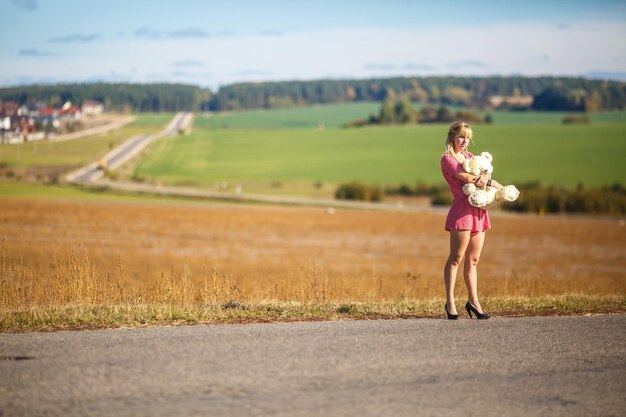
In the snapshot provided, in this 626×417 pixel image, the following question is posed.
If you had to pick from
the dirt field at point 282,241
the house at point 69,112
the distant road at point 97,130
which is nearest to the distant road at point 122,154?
the distant road at point 97,130

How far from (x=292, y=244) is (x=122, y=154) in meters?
80.9

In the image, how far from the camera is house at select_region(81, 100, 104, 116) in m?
149

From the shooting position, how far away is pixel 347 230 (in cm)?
5441

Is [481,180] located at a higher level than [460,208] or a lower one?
higher

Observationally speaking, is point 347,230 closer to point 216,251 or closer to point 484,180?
point 216,251

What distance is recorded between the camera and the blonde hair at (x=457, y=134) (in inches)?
376

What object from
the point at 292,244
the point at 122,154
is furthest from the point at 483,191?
the point at 122,154

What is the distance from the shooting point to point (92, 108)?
158 m

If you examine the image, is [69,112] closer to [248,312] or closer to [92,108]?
[92,108]

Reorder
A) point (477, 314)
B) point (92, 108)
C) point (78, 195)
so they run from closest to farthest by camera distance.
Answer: point (477, 314)
point (78, 195)
point (92, 108)

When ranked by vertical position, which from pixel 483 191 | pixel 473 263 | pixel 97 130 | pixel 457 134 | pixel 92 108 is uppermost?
Answer: pixel 92 108

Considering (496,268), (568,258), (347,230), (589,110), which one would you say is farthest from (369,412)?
(589,110)

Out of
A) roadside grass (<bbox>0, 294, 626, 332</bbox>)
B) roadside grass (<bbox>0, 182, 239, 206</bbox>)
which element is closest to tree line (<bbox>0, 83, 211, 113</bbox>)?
roadside grass (<bbox>0, 182, 239, 206</bbox>)

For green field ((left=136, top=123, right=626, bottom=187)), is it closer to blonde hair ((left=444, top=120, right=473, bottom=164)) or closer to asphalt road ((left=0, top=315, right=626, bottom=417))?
blonde hair ((left=444, top=120, right=473, bottom=164))
